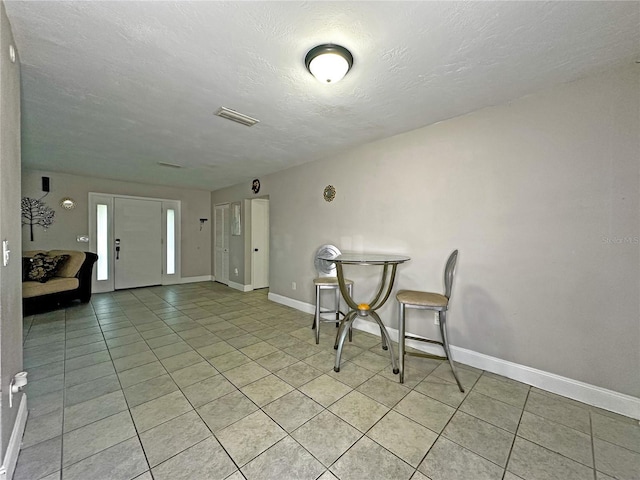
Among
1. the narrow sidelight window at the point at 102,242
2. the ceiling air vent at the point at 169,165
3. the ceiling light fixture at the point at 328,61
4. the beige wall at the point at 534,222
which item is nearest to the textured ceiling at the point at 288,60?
the ceiling light fixture at the point at 328,61

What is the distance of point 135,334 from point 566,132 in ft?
15.6

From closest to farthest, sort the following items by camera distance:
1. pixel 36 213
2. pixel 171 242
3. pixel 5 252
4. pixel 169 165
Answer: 1. pixel 5 252
2. pixel 169 165
3. pixel 36 213
4. pixel 171 242

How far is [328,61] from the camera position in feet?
5.05

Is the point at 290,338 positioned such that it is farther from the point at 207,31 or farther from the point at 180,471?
the point at 207,31

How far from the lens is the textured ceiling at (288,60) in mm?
1296

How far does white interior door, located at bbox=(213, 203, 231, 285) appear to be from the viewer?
6.02 m

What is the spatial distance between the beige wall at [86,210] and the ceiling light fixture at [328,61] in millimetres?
5606

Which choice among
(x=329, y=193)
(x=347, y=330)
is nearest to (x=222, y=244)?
(x=329, y=193)

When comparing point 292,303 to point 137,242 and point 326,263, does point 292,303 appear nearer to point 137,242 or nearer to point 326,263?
point 326,263

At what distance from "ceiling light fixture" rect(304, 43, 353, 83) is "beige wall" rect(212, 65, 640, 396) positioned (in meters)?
1.42

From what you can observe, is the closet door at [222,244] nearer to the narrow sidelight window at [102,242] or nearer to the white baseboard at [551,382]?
the narrow sidelight window at [102,242]

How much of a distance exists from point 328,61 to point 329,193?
214 cm

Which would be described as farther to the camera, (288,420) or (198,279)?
(198,279)

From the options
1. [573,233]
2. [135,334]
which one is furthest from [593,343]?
[135,334]
